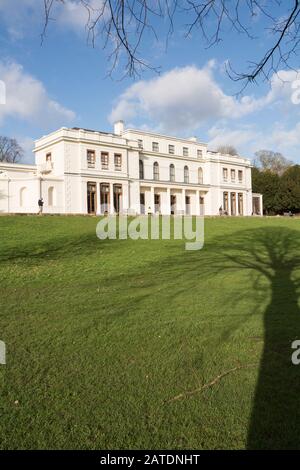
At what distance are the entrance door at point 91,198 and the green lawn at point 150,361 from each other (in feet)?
115

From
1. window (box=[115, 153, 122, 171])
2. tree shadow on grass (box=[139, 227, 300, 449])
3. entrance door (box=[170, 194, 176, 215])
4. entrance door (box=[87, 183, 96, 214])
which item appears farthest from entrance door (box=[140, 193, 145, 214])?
tree shadow on grass (box=[139, 227, 300, 449])

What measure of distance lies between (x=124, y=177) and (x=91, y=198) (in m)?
5.41

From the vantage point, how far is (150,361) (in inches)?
195

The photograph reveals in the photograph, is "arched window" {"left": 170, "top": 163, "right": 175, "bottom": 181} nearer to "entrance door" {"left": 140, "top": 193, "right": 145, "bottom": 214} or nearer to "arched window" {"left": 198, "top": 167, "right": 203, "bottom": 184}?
"arched window" {"left": 198, "top": 167, "right": 203, "bottom": 184}

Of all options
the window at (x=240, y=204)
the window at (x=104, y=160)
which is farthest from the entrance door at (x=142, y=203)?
the window at (x=240, y=204)

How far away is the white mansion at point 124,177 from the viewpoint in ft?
141

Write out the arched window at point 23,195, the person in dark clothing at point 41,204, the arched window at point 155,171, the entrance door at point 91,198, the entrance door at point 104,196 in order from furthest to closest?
the arched window at point 155,171, the entrance door at point 104,196, the entrance door at point 91,198, the arched window at point 23,195, the person in dark clothing at point 41,204

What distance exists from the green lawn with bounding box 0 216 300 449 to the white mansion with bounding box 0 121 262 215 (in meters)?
32.9

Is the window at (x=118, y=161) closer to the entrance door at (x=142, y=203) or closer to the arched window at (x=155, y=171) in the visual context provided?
the entrance door at (x=142, y=203)

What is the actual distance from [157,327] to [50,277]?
6.21 meters

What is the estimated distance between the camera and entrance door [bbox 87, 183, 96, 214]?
46344mm

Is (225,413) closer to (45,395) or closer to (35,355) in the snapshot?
(45,395)

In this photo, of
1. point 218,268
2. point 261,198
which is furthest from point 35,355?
point 261,198

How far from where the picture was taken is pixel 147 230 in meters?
24.5
